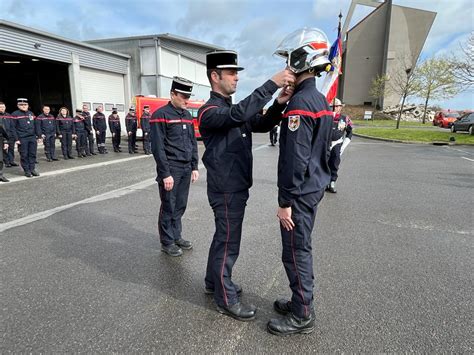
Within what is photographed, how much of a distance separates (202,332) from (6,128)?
29.4ft

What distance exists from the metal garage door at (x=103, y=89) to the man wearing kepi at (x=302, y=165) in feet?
60.7

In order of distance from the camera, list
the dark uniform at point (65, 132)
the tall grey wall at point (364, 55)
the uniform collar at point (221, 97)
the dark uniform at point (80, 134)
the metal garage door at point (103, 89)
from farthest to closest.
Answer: the tall grey wall at point (364, 55) < the metal garage door at point (103, 89) < the dark uniform at point (80, 134) < the dark uniform at point (65, 132) < the uniform collar at point (221, 97)

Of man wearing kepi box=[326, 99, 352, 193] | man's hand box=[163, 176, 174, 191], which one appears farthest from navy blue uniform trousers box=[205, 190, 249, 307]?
man wearing kepi box=[326, 99, 352, 193]

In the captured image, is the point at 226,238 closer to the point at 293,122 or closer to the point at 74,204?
the point at 293,122

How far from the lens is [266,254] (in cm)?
362

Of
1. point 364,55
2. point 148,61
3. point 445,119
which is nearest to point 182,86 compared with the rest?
point 148,61

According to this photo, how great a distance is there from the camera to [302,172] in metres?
2.07

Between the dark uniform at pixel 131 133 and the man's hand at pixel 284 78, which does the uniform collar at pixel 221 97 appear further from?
the dark uniform at pixel 131 133

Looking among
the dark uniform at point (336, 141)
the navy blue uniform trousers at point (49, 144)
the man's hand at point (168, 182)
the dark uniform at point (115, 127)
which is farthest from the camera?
the dark uniform at point (115, 127)

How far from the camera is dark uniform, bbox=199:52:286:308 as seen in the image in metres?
2.39

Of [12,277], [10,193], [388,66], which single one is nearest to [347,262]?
[12,277]

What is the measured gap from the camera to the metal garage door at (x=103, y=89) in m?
18.0

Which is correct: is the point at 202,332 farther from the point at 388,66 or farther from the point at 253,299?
the point at 388,66

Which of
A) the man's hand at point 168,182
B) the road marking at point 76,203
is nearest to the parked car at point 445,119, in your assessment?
the road marking at point 76,203
